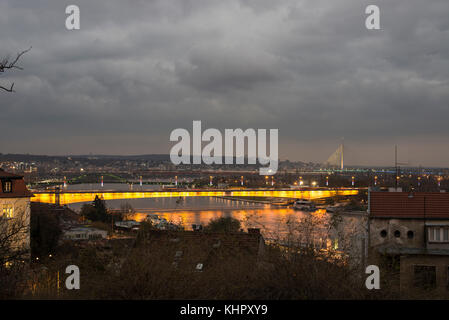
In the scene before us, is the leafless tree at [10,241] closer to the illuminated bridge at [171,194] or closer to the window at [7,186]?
the window at [7,186]

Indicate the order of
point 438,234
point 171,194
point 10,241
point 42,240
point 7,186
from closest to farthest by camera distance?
1. point 10,241
2. point 438,234
3. point 7,186
4. point 42,240
5. point 171,194

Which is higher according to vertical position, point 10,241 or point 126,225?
point 10,241

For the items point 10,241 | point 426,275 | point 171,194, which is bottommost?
point 171,194

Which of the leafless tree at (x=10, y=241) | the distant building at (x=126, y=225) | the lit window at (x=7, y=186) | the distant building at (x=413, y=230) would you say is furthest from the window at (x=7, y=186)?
the distant building at (x=126, y=225)

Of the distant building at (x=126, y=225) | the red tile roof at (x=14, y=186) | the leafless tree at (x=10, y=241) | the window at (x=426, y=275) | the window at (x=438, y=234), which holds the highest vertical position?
the red tile roof at (x=14, y=186)

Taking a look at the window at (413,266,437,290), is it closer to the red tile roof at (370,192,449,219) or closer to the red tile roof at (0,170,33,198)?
the red tile roof at (370,192,449,219)

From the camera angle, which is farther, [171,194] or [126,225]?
[171,194]

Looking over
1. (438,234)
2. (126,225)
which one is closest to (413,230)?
(438,234)

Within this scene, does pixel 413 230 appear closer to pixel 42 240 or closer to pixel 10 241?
pixel 10 241

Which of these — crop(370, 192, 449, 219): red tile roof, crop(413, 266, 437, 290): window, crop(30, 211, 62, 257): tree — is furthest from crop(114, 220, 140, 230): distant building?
crop(413, 266, 437, 290): window
